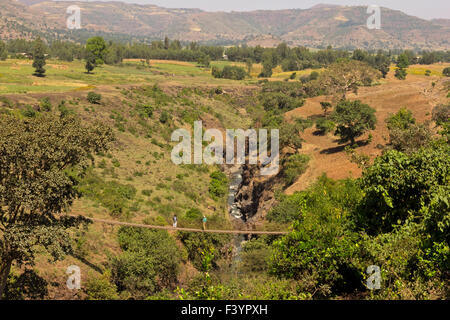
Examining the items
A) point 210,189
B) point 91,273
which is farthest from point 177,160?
point 91,273

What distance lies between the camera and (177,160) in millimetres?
67562

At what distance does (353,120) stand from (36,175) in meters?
43.9

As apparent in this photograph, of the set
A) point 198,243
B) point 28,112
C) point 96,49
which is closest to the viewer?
point 198,243

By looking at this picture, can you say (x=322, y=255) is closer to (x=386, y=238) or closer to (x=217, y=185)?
(x=386, y=238)

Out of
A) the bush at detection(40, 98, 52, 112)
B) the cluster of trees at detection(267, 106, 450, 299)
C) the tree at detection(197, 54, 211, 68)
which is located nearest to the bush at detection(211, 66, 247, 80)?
the tree at detection(197, 54, 211, 68)

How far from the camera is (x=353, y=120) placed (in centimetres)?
5453

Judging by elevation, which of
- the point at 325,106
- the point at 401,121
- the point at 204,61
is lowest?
the point at 401,121

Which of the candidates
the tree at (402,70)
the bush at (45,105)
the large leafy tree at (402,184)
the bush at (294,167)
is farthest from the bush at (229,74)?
the large leafy tree at (402,184)

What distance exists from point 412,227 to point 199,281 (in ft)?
44.9

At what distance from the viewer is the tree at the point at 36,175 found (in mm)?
18797

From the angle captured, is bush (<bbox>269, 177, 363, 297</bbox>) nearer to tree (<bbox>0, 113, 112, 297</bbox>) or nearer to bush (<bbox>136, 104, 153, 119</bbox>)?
tree (<bbox>0, 113, 112, 297</bbox>)

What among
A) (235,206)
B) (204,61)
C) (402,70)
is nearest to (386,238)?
(235,206)

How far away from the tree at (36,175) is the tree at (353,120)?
4107 cm
